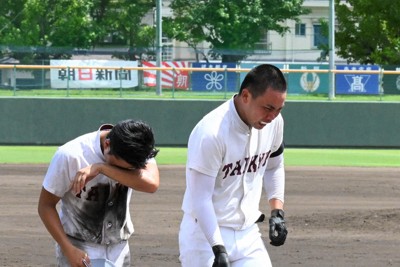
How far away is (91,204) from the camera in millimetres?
5988

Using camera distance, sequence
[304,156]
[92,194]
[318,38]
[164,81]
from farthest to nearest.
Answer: [318,38] < [164,81] < [304,156] < [92,194]

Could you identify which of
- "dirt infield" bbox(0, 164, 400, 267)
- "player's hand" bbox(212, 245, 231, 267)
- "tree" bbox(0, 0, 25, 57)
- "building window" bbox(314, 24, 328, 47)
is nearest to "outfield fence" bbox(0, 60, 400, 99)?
"tree" bbox(0, 0, 25, 57)

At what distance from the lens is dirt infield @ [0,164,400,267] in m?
11.7

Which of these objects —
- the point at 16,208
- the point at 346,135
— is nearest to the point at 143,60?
the point at 346,135

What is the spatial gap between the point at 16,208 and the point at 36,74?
13335 millimetres

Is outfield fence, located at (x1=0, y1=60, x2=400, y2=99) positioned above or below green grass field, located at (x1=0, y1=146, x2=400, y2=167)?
above

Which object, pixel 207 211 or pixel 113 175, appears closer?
pixel 113 175

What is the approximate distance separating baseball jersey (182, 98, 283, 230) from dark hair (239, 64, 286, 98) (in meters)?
0.22

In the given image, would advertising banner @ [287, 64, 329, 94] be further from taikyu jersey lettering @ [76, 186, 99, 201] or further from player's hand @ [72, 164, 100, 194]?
player's hand @ [72, 164, 100, 194]

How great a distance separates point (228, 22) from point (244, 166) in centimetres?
2557

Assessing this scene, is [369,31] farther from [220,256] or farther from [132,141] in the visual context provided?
[132,141]

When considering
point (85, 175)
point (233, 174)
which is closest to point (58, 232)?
point (85, 175)

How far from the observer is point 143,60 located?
30297 mm

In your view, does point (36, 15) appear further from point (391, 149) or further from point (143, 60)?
point (391, 149)
